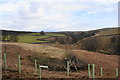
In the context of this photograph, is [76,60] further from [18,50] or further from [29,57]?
[18,50]

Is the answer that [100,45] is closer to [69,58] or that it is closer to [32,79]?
[69,58]

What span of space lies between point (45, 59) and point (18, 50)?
3.79 meters

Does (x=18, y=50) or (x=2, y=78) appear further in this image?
(x=18, y=50)

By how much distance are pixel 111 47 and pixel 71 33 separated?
45.1ft

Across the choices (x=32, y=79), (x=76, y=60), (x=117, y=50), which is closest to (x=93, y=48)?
(x=117, y=50)

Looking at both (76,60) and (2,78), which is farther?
(76,60)

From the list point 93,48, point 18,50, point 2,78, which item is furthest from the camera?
point 93,48

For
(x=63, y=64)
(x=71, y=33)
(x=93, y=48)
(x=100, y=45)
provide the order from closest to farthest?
(x=63, y=64) → (x=93, y=48) → (x=100, y=45) → (x=71, y=33)

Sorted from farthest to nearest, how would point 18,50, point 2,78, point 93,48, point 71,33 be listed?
point 71,33, point 93,48, point 18,50, point 2,78

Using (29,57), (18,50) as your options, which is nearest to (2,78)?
(29,57)

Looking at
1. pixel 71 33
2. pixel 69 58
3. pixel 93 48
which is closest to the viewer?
pixel 69 58

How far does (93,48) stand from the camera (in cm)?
2767

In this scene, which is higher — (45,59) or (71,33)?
(71,33)

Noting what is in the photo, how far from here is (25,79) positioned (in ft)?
22.0
